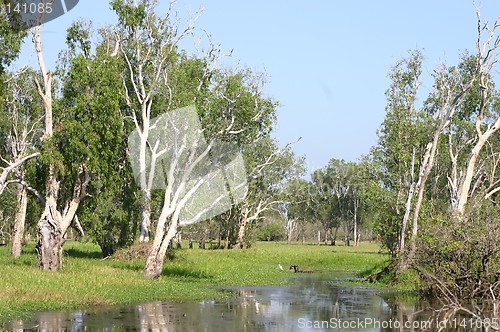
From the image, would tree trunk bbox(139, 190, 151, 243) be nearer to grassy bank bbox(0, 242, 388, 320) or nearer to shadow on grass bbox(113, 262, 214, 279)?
grassy bank bbox(0, 242, 388, 320)

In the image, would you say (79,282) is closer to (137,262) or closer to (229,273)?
(137,262)

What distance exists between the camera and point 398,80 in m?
43.4

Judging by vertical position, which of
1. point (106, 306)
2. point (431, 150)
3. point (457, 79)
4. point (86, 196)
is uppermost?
point (457, 79)

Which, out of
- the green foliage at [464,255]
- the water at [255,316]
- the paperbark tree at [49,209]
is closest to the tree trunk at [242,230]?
the paperbark tree at [49,209]

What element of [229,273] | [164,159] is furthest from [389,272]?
[164,159]

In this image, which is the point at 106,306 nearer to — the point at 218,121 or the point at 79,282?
the point at 79,282

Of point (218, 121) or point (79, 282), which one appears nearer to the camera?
point (79, 282)

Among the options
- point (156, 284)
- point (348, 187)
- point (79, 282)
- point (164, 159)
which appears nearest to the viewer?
point (79, 282)

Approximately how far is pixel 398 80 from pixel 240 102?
39.1 ft

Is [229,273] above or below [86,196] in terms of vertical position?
below

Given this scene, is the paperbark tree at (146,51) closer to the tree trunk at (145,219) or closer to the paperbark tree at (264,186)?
the tree trunk at (145,219)

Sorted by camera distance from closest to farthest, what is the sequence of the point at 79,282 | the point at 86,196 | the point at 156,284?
1. the point at 79,282
2. the point at 156,284
3. the point at 86,196

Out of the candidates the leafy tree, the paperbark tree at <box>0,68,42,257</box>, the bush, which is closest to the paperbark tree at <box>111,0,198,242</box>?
the leafy tree

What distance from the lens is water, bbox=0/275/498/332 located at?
20.7 metres
